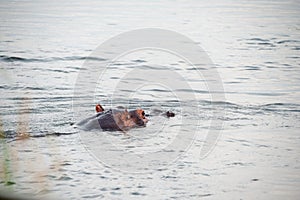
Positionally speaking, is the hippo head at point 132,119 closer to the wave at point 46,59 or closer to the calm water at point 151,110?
the calm water at point 151,110

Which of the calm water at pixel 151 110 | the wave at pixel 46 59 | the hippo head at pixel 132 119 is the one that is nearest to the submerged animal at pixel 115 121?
the hippo head at pixel 132 119

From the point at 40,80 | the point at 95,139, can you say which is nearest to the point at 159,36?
the point at 40,80

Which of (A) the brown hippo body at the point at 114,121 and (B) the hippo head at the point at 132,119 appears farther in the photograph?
(B) the hippo head at the point at 132,119

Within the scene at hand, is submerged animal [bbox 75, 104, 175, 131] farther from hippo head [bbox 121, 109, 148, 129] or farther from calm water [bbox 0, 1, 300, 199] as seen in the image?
calm water [bbox 0, 1, 300, 199]

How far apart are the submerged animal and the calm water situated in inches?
4.8

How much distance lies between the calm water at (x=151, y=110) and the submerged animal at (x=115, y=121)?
12 cm

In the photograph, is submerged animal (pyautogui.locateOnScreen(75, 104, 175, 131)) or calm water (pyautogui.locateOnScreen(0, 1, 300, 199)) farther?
submerged animal (pyautogui.locateOnScreen(75, 104, 175, 131))

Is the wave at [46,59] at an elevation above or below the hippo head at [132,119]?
above

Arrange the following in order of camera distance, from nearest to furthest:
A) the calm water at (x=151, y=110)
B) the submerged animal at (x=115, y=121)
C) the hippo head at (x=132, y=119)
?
1. the calm water at (x=151, y=110)
2. the submerged animal at (x=115, y=121)
3. the hippo head at (x=132, y=119)

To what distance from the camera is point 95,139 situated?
234 inches

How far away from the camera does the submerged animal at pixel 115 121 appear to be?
20.7 ft

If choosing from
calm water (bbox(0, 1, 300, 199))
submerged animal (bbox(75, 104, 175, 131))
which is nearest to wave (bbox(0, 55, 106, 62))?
calm water (bbox(0, 1, 300, 199))

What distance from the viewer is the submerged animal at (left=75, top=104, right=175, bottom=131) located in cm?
632

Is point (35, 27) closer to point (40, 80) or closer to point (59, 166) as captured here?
point (40, 80)
